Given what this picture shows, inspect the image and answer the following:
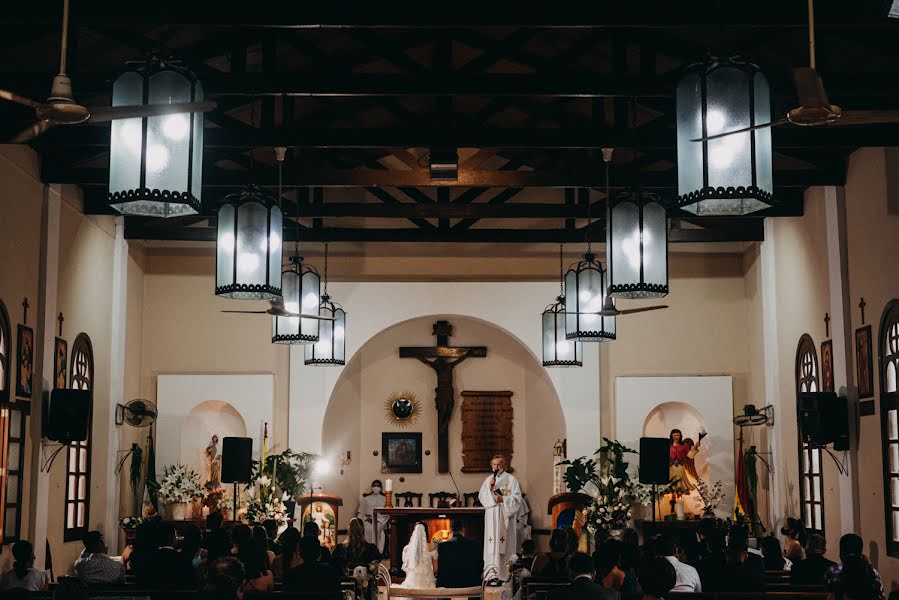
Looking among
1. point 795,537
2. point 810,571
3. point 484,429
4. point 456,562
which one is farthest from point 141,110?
point 484,429

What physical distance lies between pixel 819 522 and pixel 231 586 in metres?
8.91

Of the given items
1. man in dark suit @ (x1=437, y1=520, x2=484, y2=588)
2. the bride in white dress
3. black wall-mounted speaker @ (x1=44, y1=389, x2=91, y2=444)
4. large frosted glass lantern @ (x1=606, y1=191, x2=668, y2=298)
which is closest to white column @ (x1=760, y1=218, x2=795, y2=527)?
man in dark suit @ (x1=437, y1=520, x2=484, y2=588)

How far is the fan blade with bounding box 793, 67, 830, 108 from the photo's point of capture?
165 inches

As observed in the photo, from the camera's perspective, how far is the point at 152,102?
216 inches

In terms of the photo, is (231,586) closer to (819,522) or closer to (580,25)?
(580,25)

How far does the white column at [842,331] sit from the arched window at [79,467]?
7977mm

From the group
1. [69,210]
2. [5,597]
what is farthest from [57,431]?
[5,597]

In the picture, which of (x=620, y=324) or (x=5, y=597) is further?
(x=620, y=324)

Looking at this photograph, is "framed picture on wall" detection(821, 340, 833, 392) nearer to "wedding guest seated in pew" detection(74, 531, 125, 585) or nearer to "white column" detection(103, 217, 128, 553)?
"wedding guest seated in pew" detection(74, 531, 125, 585)

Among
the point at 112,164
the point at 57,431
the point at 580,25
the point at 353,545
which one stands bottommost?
the point at 353,545

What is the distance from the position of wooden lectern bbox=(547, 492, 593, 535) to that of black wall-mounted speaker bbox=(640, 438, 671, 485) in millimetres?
3101

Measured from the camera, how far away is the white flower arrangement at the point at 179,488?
14.4 m

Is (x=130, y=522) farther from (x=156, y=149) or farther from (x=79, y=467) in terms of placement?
(x=156, y=149)

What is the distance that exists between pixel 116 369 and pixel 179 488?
67.7 inches
